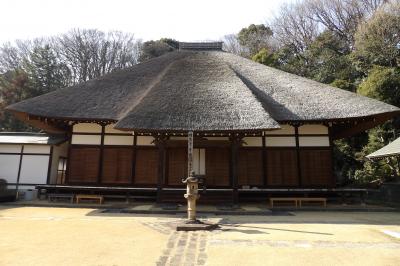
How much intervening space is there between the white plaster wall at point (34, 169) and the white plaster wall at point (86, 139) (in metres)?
1.70

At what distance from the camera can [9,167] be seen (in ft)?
44.7

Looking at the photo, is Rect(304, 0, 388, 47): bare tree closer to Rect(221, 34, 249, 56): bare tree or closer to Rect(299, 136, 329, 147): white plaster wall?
Rect(221, 34, 249, 56): bare tree

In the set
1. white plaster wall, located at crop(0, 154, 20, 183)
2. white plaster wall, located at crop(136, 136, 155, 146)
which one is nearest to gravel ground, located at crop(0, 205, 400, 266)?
white plaster wall, located at crop(136, 136, 155, 146)

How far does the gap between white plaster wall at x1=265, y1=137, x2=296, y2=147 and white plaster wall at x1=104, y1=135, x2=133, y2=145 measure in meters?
5.97

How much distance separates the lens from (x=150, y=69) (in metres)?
16.6

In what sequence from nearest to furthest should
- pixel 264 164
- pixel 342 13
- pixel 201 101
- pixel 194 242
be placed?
pixel 194 242 < pixel 201 101 < pixel 264 164 < pixel 342 13

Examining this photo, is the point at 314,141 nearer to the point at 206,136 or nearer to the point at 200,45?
the point at 206,136

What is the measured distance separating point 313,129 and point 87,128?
32.4ft

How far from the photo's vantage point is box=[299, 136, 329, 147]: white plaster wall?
42.8 feet

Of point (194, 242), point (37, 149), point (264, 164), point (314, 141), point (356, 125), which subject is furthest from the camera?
point (37, 149)

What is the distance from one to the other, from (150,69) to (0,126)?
18.5 metres

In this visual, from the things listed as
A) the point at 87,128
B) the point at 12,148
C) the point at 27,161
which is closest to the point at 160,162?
the point at 87,128

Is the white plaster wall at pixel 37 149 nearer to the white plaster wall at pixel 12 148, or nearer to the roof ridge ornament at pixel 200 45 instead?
the white plaster wall at pixel 12 148

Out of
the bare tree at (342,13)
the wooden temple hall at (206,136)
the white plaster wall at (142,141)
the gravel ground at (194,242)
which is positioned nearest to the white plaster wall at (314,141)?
the wooden temple hall at (206,136)
